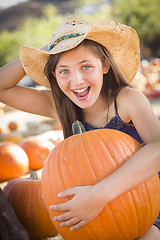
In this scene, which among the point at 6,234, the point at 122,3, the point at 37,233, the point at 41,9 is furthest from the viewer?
the point at 41,9

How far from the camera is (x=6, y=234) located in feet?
4.98

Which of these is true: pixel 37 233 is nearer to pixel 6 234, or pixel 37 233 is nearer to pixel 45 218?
pixel 45 218

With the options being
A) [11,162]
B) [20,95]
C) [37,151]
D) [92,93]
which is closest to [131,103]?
[92,93]

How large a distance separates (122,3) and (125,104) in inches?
1359

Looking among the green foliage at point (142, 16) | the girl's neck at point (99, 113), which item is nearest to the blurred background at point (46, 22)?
the green foliage at point (142, 16)

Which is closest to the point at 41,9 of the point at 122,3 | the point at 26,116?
the point at 122,3

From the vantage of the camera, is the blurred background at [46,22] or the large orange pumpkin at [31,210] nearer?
the large orange pumpkin at [31,210]

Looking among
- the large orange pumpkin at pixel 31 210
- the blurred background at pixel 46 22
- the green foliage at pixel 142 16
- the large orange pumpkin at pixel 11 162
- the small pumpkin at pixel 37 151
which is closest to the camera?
the large orange pumpkin at pixel 31 210

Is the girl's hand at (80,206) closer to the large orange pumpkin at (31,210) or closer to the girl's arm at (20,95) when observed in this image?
the large orange pumpkin at (31,210)

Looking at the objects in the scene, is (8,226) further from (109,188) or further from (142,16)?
(142,16)

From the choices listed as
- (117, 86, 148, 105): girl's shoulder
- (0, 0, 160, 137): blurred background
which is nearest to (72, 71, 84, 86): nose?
(117, 86, 148, 105): girl's shoulder

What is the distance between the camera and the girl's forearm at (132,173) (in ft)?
4.18

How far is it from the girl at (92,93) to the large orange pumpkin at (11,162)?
747 mm

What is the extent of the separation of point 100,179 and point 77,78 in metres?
0.68
